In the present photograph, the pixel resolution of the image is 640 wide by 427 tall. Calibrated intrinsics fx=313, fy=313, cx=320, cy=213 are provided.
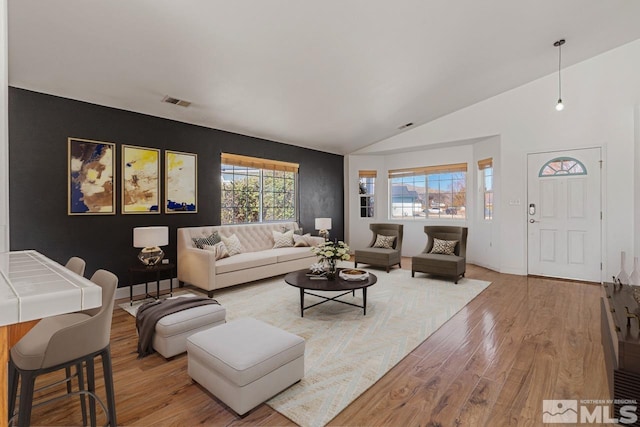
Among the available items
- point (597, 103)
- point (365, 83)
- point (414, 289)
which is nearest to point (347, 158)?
point (365, 83)

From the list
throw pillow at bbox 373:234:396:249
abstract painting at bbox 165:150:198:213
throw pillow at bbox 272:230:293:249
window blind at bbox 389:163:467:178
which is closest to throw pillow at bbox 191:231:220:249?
abstract painting at bbox 165:150:198:213

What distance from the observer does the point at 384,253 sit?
5727mm

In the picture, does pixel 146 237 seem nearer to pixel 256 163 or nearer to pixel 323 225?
pixel 256 163

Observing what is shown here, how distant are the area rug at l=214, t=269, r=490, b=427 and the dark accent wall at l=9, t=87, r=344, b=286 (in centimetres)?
146

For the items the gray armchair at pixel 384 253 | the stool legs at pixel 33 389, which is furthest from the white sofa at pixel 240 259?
the stool legs at pixel 33 389

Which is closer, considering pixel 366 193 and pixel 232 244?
pixel 232 244

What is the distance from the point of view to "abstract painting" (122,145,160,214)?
4277mm

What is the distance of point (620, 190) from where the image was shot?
15.1ft

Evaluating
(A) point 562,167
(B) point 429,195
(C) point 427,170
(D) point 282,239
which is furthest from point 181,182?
(A) point 562,167

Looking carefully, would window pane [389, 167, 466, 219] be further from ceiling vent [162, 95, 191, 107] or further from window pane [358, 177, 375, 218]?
ceiling vent [162, 95, 191, 107]

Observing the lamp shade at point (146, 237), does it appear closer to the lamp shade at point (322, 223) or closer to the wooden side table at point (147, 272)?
the wooden side table at point (147, 272)

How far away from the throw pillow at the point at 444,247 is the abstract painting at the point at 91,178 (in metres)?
5.04

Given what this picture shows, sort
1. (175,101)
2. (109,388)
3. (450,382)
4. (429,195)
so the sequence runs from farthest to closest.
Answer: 1. (429,195)
2. (175,101)
3. (450,382)
4. (109,388)

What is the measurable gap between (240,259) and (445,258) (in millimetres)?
3246
